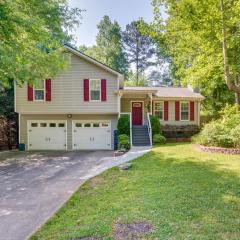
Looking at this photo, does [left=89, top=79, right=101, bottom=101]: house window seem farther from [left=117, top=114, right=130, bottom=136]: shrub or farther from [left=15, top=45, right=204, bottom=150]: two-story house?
[left=117, top=114, right=130, bottom=136]: shrub

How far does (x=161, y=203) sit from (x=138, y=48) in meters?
40.5

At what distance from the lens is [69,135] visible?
63.9 ft

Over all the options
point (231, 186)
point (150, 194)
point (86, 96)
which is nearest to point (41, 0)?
point (86, 96)

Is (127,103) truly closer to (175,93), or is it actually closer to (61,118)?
(175,93)

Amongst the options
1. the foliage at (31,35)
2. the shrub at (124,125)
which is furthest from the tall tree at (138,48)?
the foliage at (31,35)

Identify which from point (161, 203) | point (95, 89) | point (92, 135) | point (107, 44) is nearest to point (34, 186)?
point (161, 203)

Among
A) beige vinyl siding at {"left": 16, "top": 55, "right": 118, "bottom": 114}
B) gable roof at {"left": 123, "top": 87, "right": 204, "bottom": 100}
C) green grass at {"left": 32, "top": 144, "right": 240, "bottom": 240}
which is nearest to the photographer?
green grass at {"left": 32, "top": 144, "right": 240, "bottom": 240}

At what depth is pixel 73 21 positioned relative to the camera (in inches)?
643

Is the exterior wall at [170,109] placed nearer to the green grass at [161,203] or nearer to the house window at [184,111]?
the house window at [184,111]

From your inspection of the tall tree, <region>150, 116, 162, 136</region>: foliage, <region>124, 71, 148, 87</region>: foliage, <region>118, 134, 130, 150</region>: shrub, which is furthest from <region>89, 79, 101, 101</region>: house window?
the tall tree

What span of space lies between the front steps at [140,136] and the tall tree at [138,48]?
81.4ft

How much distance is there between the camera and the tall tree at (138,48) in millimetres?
43469

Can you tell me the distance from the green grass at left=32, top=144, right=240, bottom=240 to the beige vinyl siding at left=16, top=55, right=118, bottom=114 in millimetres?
8476

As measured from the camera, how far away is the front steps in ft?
59.5
